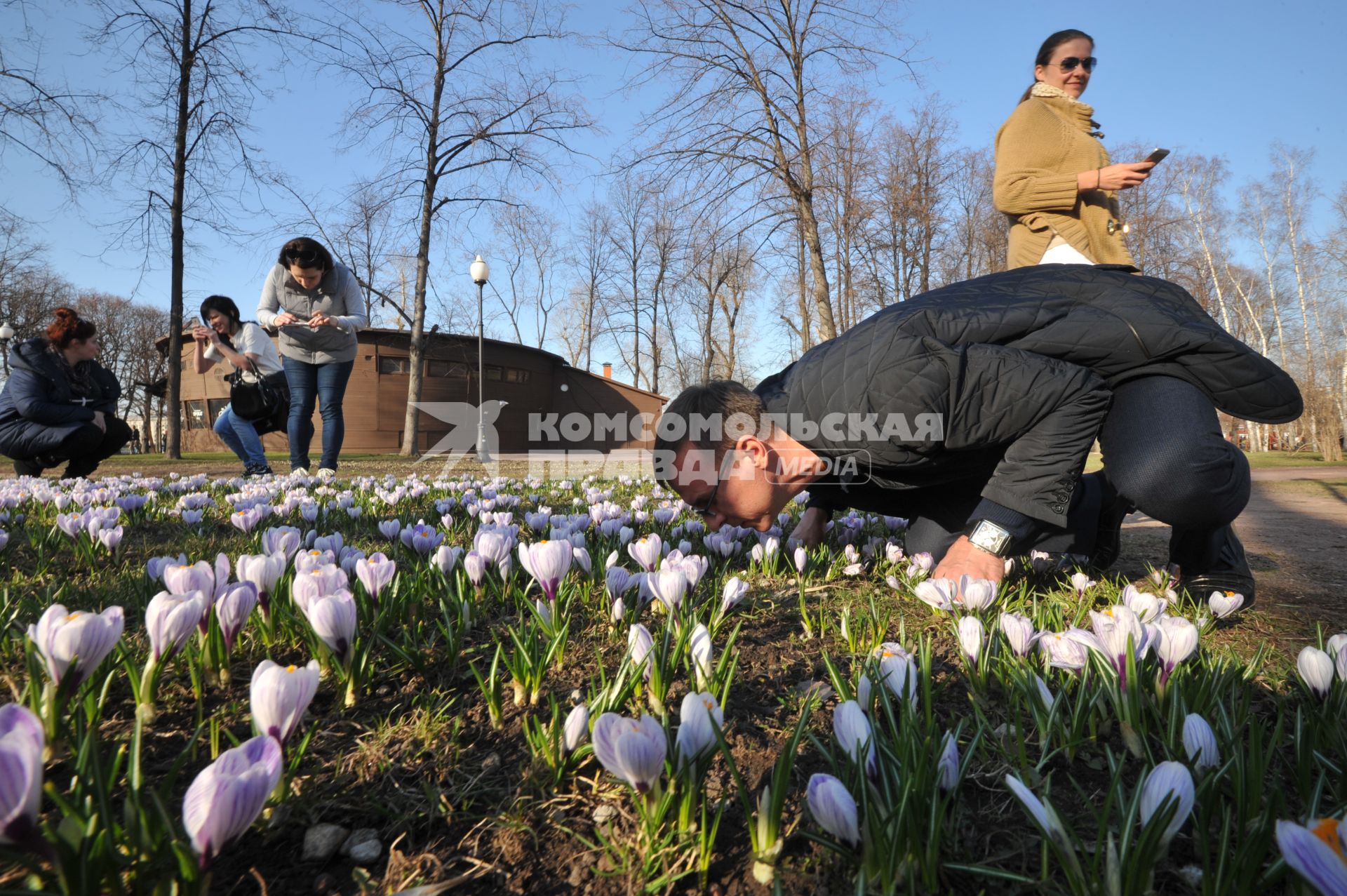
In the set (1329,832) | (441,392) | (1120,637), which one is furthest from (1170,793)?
(441,392)

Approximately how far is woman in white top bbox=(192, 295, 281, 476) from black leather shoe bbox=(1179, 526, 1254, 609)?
629cm

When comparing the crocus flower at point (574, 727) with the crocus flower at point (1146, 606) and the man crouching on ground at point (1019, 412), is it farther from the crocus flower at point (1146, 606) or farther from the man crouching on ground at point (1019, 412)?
the man crouching on ground at point (1019, 412)

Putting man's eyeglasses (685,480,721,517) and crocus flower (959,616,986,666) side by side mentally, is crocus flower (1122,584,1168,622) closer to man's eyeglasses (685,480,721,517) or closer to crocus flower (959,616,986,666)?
crocus flower (959,616,986,666)

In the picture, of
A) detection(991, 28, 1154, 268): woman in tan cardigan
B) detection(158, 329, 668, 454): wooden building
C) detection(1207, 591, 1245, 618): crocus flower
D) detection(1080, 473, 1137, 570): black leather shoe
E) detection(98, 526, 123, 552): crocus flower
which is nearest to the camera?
detection(1207, 591, 1245, 618): crocus flower

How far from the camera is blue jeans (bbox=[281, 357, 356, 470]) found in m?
5.61

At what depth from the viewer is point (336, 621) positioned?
1186 millimetres

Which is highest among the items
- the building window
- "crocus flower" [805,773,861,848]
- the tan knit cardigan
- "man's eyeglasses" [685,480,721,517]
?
the building window

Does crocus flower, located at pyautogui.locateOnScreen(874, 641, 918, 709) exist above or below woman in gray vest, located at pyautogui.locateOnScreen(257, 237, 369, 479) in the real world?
below

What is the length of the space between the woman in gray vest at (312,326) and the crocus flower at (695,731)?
16.7ft

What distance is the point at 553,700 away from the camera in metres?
1.07

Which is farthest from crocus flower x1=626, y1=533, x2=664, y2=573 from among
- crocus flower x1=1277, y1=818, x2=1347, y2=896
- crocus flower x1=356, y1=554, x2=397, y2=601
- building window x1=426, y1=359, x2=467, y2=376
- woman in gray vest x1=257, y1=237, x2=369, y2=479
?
building window x1=426, y1=359, x2=467, y2=376

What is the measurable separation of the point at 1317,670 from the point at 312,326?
5740 mm

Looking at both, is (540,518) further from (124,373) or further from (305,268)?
(124,373)

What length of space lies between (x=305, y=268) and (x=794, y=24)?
9.74m
